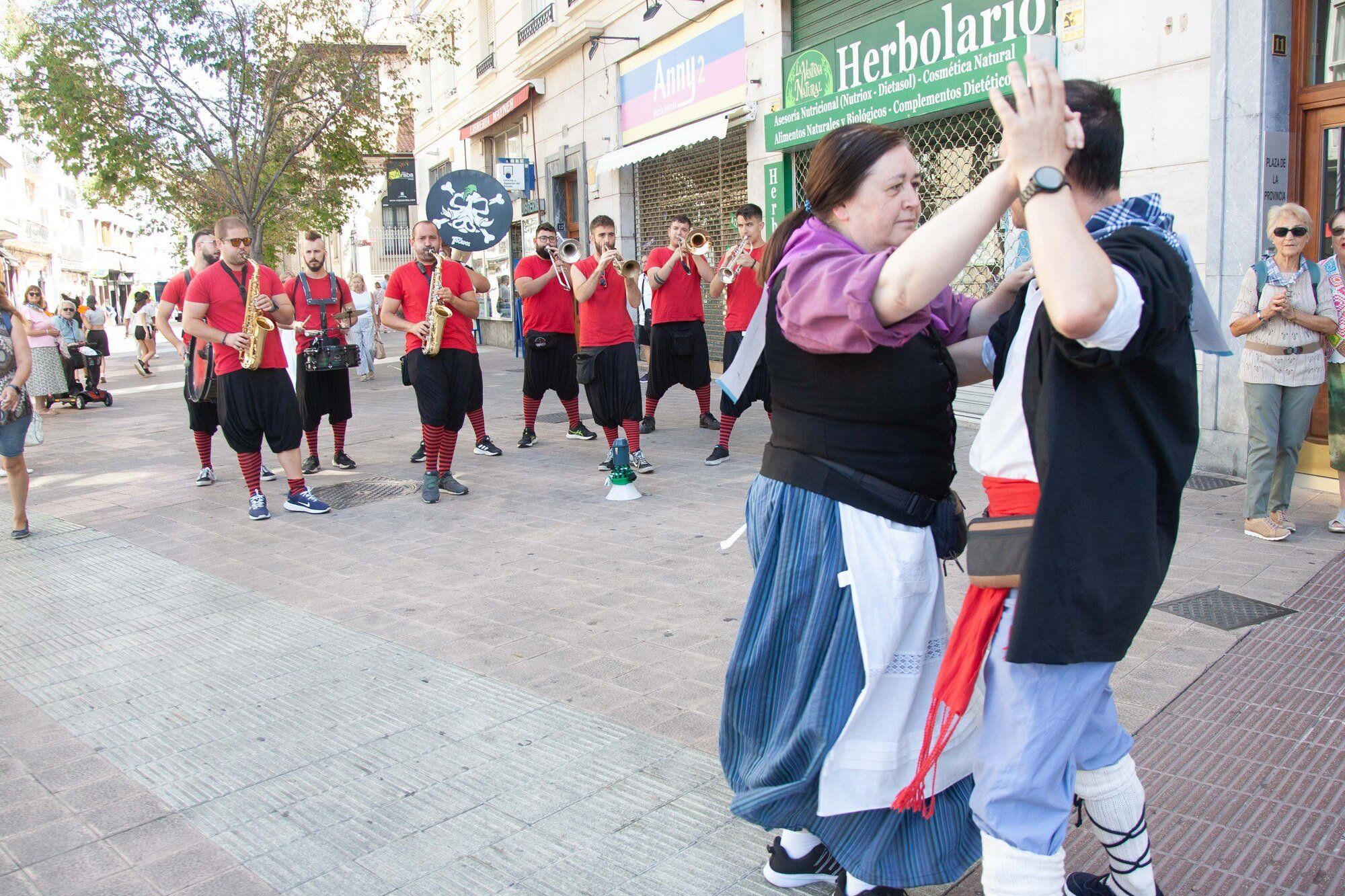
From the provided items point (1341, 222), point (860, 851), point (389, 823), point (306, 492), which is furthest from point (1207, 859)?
point (306, 492)

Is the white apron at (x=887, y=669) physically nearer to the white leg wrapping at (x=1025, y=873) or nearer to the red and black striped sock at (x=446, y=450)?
the white leg wrapping at (x=1025, y=873)

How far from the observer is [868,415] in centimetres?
215

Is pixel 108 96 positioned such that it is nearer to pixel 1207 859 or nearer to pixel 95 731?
pixel 95 731

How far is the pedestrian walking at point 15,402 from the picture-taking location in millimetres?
6379

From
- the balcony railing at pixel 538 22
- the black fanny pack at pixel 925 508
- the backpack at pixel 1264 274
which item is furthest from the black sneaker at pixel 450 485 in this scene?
the balcony railing at pixel 538 22

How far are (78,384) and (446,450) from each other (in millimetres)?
9882

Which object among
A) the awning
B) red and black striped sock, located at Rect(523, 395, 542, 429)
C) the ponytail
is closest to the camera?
the ponytail

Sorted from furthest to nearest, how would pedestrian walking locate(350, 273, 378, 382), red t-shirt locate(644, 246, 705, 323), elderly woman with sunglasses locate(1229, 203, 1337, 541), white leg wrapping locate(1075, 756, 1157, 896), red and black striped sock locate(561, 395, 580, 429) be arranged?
pedestrian walking locate(350, 273, 378, 382) → red and black striped sock locate(561, 395, 580, 429) → red t-shirt locate(644, 246, 705, 323) → elderly woman with sunglasses locate(1229, 203, 1337, 541) → white leg wrapping locate(1075, 756, 1157, 896)

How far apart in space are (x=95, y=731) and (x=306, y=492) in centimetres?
364

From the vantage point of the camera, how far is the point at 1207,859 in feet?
8.39

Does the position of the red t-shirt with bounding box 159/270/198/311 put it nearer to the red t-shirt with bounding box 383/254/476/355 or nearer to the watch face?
the red t-shirt with bounding box 383/254/476/355

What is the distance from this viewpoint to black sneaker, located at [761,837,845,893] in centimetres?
251

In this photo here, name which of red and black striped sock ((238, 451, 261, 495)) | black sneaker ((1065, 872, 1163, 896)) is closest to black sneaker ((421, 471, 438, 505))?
red and black striped sock ((238, 451, 261, 495))

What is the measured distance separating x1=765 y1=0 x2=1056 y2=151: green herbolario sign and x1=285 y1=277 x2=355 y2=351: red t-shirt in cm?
431
